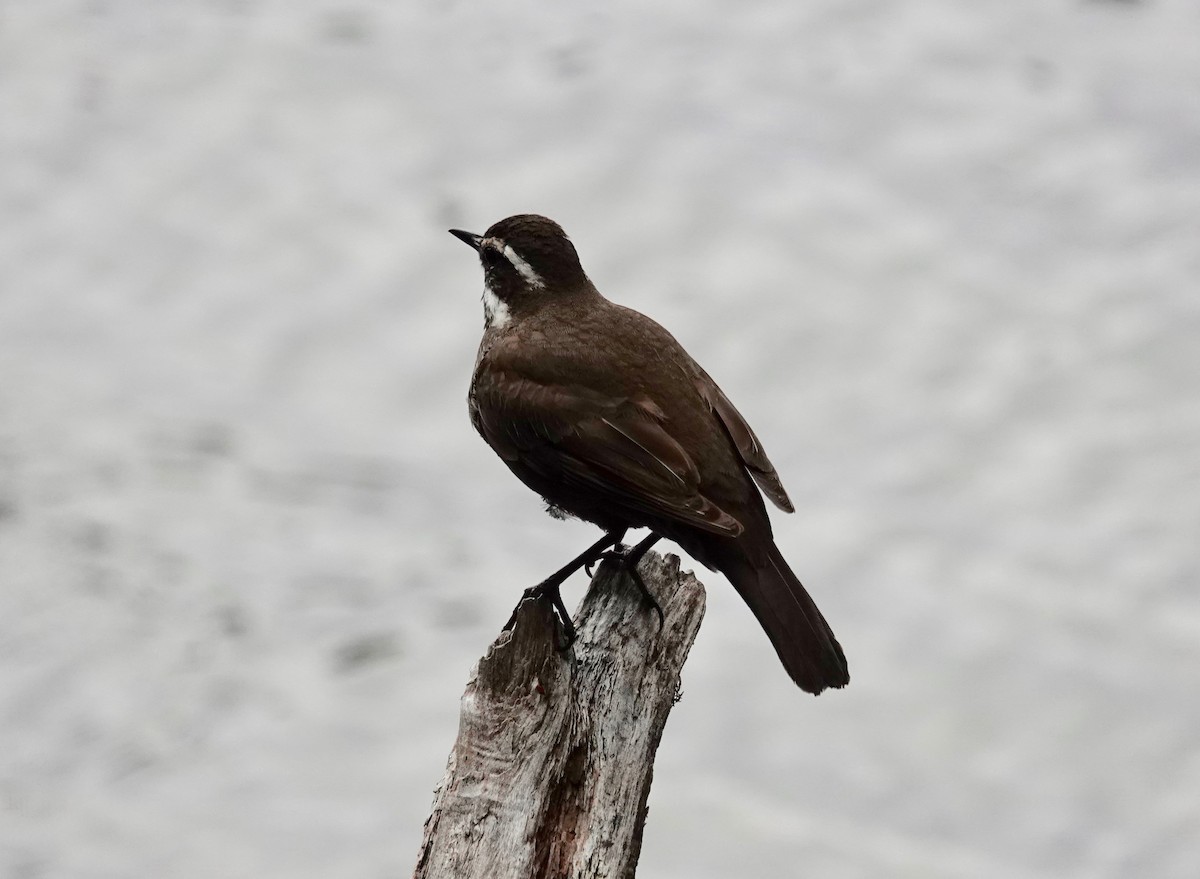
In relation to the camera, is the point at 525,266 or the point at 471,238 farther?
the point at 471,238

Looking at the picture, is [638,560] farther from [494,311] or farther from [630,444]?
[494,311]

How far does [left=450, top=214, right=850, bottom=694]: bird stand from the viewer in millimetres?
5402

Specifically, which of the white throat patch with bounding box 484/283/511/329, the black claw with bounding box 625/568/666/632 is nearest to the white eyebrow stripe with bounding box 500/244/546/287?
the white throat patch with bounding box 484/283/511/329

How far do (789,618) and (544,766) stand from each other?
1.05m

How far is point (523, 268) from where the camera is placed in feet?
21.0

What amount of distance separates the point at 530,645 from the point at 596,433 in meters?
1.08

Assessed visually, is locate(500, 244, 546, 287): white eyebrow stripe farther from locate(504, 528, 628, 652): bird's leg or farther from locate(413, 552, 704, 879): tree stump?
locate(413, 552, 704, 879): tree stump

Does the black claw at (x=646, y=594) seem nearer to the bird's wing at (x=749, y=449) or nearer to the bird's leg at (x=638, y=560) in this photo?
the bird's leg at (x=638, y=560)

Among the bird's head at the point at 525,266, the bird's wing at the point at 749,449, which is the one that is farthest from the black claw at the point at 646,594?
the bird's head at the point at 525,266

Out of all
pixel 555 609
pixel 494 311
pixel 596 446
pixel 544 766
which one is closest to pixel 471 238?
pixel 494 311

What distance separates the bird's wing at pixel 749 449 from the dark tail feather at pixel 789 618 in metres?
0.25

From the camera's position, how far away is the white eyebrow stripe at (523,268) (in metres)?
6.38

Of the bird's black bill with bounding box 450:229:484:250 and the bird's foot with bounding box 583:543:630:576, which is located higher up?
the bird's black bill with bounding box 450:229:484:250

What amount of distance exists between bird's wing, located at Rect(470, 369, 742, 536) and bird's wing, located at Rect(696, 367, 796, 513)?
0.28m
